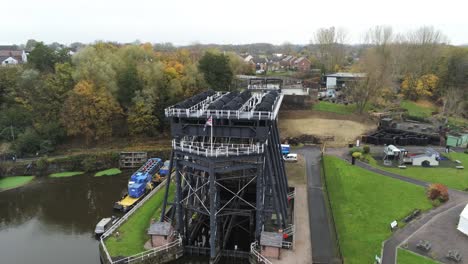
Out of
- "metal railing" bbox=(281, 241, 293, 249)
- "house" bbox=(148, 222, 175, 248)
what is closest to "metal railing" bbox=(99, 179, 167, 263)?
"house" bbox=(148, 222, 175, 248)

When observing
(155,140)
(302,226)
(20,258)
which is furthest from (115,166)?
(302,226)

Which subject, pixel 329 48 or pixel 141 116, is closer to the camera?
pixel 141 116

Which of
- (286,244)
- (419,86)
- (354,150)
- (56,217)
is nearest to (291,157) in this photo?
(354,150)

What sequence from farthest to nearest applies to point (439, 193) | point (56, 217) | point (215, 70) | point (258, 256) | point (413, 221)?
point (215, 70), point (56, 217), point (439, 193), point (413, 221), point (258, 256)

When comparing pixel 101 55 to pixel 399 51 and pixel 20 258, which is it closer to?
pixel 20 258

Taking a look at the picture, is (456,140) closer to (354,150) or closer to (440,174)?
(440,174)

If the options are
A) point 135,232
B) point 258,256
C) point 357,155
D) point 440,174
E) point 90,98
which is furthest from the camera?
point 90,98

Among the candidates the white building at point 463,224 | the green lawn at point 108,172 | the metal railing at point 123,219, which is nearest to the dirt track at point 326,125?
the white building at point 463,224
